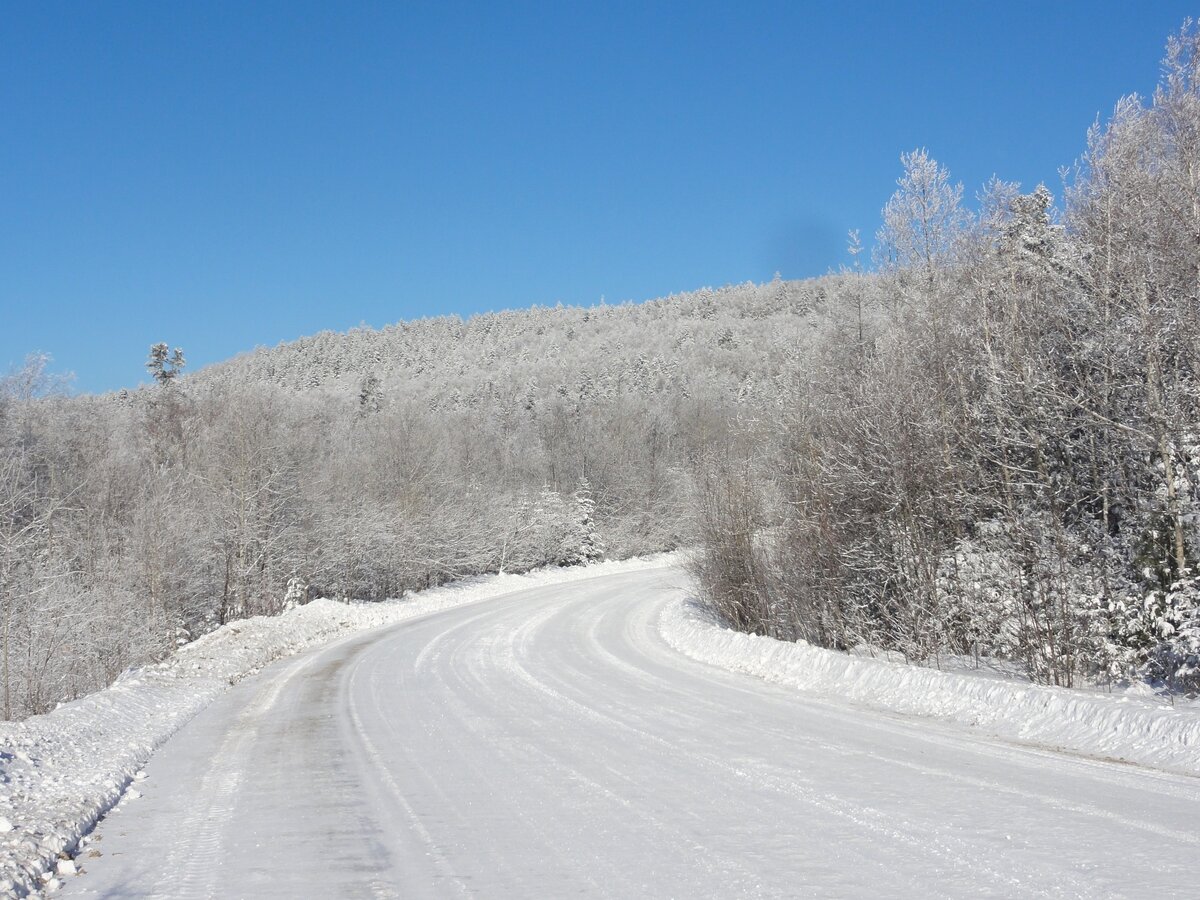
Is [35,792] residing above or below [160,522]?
below

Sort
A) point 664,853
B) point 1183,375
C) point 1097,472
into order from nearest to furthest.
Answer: point 664,853 < point 1183,375 < point 1097,472

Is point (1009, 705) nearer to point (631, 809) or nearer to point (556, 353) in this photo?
point (631, 809)

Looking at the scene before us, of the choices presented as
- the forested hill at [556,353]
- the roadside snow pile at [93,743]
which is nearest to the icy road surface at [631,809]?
the roadside snow pile at [93,743]

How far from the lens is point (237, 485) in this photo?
31.5 m

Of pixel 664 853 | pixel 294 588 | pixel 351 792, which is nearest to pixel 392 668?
pixel 351 792

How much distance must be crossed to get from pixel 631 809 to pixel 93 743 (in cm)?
668

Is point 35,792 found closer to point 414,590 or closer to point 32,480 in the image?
point 32,480

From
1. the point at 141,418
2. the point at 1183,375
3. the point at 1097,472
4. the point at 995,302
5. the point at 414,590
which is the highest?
the point at 141,418

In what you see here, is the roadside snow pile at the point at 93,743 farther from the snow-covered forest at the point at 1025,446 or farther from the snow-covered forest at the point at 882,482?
the snow-covered forest at the point at 1025,446

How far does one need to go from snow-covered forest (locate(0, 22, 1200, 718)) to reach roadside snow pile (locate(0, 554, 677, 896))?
3693mm

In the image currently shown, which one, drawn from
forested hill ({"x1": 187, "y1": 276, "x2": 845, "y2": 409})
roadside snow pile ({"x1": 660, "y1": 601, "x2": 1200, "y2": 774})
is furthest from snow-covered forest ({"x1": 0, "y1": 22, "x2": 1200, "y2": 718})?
forested hill ({"x1": 187, "y1": 276, "x2": 845, "y2": 409})

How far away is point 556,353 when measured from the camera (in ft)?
412

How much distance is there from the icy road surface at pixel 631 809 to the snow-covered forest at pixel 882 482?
4.71m

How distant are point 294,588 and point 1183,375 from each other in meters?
30.5
